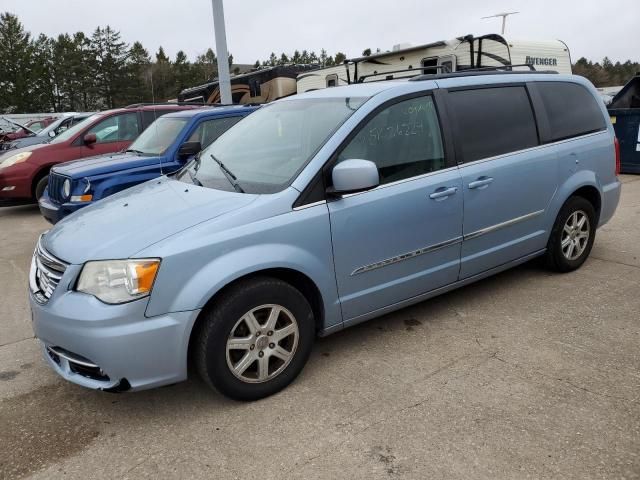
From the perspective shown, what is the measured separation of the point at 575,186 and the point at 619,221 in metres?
2.70

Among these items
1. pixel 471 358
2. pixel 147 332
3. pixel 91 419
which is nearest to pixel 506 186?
pixel 471 358

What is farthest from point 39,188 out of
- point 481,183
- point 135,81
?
point 135,81

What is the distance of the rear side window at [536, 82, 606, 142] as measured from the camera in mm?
4340

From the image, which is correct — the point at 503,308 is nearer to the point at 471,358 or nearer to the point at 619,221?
the point at 471,358

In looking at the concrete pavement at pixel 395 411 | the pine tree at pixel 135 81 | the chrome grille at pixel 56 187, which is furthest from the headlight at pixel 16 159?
the pine tree at pixel 135 81

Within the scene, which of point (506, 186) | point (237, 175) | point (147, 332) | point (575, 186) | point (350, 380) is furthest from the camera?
point (575, 186)

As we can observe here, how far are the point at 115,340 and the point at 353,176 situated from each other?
1493mm

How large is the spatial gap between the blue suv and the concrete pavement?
7.41 feet

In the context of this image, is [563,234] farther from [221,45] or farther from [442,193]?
[221,45]

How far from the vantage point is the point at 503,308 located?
13.3 ft

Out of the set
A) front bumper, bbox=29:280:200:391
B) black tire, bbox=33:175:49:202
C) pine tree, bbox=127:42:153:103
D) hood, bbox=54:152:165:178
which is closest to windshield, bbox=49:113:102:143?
black tire, bbox=33:175:49:202

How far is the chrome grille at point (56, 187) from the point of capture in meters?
6.13

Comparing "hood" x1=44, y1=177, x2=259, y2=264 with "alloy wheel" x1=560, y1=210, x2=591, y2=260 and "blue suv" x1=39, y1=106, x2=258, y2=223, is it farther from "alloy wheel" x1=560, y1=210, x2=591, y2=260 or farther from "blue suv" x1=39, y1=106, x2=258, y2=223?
"alloy wheel" x1=560, y1=210, x2=591, y2=260

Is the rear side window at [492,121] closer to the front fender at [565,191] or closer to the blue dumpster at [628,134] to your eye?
the front fender at [565,191]
